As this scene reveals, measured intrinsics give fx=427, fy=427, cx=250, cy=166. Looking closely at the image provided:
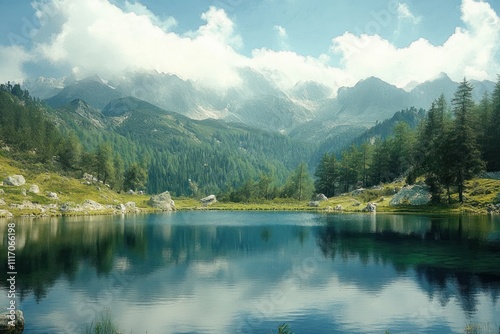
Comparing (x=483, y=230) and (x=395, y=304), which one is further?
(x=483, y=230)

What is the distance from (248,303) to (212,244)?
1532 inches

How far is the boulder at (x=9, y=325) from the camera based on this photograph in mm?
26281

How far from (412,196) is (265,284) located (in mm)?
100523

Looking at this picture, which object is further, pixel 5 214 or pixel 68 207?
pixel 68 207

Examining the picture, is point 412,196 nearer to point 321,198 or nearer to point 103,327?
point 321,198

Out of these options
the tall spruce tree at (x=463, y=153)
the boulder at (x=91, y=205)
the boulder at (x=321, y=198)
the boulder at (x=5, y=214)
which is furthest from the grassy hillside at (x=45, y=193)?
the tall spruce tree at (x=463, y=153)

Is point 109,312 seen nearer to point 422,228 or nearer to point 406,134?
point 422,228

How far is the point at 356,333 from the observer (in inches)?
1074

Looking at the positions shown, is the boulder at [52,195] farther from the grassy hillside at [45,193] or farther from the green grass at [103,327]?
the green grass at [103,327]

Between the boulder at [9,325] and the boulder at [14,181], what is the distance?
122214 millimetres

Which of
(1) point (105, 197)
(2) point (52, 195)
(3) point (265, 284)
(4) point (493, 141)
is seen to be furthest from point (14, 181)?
(4) point (493, 141)

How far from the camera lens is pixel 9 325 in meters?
26.4

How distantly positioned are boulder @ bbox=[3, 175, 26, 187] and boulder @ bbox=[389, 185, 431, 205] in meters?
118

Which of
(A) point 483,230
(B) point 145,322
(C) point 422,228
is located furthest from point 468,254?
(B) point 145,322
